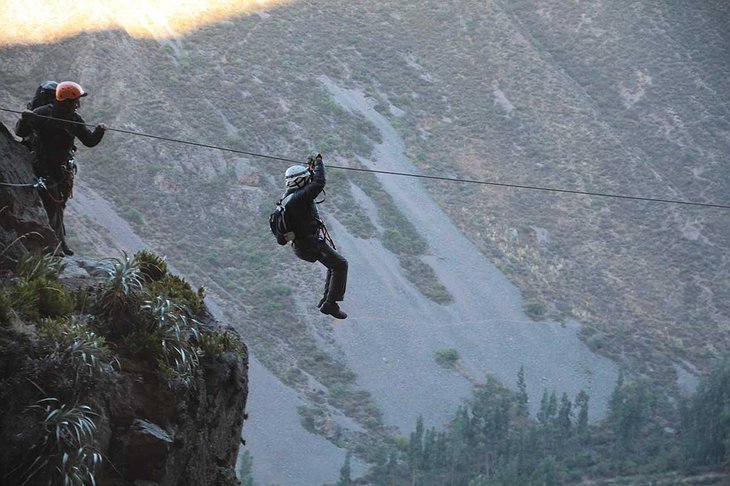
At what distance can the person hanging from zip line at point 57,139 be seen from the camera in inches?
464

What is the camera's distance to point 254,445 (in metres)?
42.0

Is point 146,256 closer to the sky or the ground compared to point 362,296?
closer to the sky

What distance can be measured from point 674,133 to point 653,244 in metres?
14.3

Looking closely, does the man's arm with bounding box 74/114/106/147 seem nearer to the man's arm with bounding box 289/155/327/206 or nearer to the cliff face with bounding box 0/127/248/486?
the cliff face with bounding box 0/127/248/486

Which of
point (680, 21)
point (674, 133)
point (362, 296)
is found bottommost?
point (362, 296)

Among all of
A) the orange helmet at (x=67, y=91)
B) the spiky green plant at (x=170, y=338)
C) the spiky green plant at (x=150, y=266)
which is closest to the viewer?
the spiky green plant at (x=170, y=338)

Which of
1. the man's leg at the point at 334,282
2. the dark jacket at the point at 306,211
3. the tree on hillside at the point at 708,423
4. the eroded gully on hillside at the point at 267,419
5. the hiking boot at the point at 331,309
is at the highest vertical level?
the tree on hillside at the point at 708,423

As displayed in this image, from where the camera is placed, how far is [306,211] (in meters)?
12.0

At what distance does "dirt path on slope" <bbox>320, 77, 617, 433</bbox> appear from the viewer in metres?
48.5

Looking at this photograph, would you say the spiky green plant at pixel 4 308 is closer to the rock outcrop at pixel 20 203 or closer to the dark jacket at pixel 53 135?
the rock outcrop at pixel 20 203

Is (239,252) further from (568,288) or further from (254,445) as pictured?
(568,288)

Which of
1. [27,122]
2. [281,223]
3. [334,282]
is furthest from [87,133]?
[334,282]

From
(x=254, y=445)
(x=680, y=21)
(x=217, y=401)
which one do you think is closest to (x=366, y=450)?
(x=254, y=445)

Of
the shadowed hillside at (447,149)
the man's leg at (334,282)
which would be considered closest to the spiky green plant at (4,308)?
the man's leg at (334,282)
